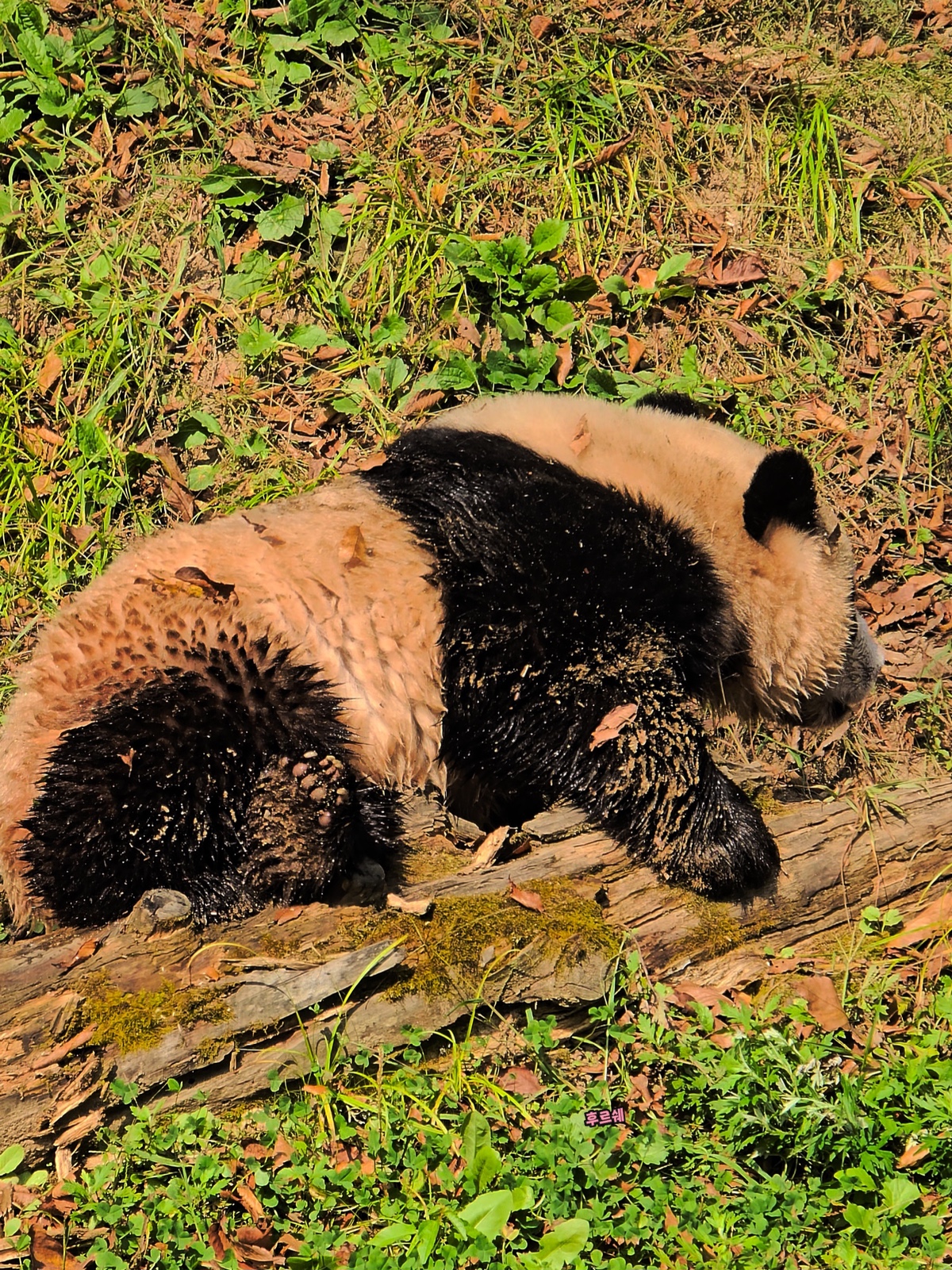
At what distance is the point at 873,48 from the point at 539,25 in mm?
2182

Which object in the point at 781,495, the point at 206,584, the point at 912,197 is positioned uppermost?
the point at 912,197

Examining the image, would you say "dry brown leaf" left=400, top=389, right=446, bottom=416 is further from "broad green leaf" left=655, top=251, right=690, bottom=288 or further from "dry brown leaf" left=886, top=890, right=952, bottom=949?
"dry brown leaf" left=886, top=890, right=952, bottom=949

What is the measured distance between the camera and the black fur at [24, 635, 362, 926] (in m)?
3.88

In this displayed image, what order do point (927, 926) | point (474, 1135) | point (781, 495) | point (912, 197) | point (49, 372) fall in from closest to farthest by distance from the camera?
point (474, 1135)
point (927, 926)
point (781, 495)
point (49, 372)
point (912, 197)

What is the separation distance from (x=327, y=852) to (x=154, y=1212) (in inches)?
49.7

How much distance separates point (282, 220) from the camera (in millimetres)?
6234

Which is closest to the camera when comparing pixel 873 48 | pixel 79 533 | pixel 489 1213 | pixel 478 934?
pixel 489 1213

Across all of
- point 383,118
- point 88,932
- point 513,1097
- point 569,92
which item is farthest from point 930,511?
Result: point 88,932

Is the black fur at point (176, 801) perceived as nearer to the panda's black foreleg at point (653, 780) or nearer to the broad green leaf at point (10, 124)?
the panda's black foreleg at point (653, 780)

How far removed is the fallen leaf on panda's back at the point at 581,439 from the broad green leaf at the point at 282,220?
2611mm

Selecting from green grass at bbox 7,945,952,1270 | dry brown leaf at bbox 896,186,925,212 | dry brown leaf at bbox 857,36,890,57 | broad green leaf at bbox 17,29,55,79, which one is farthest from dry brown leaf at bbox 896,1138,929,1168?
broad green leaf at bbox 17,29,55,79

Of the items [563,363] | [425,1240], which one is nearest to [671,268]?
[563,363]

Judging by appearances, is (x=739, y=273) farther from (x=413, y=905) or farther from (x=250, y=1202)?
(x=250, y=1202)

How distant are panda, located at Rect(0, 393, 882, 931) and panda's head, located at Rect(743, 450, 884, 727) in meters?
0.02
